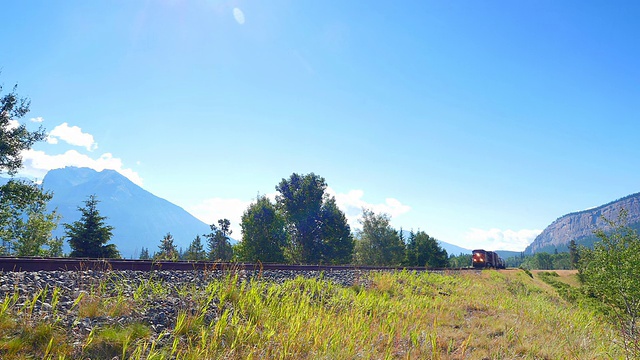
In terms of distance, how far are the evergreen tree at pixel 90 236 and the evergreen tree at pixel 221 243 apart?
25035mm

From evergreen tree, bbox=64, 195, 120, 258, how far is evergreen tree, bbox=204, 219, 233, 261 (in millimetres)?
25035

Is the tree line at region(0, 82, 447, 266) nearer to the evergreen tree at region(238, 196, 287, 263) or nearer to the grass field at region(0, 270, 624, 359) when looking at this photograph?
the evergreen tree at region(238, 196, 287, 263)

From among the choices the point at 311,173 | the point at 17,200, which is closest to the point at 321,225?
the point at 311,173

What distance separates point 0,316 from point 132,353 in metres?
1.76

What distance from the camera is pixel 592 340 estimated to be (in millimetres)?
7688

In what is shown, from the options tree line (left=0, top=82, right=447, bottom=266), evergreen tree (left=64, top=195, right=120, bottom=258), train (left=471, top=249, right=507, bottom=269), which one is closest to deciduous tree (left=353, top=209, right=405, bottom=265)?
tree line (left=0, top=82, right=447, bottom=266)

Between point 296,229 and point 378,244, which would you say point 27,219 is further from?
point 378,244

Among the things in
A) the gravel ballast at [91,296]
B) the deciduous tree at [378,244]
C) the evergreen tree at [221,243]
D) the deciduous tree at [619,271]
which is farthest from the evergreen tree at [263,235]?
the deciduous tree at [619,271]

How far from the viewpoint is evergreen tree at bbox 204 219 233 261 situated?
194 ft

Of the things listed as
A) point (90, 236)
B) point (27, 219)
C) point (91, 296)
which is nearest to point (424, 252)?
point (90, 236)

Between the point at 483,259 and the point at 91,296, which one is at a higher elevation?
the point at 91,296

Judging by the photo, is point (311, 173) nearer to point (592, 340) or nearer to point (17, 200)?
point (17, 200)

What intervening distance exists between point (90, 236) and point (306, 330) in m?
30.5

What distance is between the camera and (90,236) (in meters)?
29.9
